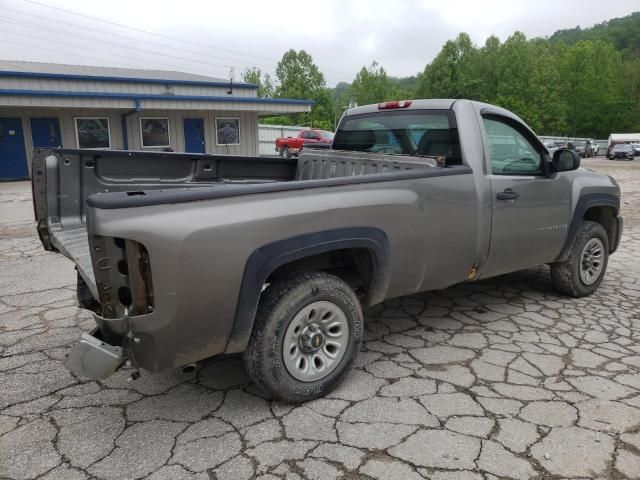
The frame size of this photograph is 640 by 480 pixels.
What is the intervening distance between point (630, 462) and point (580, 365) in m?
1.12

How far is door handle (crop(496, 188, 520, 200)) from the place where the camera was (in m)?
3.76

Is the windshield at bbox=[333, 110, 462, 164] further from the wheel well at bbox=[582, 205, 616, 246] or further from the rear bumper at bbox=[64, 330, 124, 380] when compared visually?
the rear bumper at bbox=[64, 330, 124, 380]

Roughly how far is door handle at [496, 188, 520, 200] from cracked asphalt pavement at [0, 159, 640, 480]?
3.74 feet

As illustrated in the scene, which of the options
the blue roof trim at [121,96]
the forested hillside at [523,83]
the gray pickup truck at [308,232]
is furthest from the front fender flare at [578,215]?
the forested hillside at [523,83]

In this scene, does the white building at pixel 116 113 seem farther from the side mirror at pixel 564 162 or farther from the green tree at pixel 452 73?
the green tree at pixel 452 73

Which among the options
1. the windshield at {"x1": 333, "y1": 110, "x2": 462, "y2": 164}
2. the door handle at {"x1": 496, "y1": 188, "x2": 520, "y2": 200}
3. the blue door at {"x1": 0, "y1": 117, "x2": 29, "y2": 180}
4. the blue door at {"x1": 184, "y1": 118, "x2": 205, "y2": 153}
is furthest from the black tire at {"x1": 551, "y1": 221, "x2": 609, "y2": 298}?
the blue door at {"x1": 0, "y1": 117, "x2": 29, "y2": 180}

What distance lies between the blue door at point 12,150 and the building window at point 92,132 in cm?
203

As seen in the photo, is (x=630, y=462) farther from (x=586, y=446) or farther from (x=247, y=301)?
(x=247, y=301)

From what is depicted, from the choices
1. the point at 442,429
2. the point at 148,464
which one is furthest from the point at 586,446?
the point at 148,464

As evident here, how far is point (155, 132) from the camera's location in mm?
21172

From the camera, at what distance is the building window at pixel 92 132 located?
19531 mm

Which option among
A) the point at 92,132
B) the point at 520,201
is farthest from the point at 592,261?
the point at 92,132

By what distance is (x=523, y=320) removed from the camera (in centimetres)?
432

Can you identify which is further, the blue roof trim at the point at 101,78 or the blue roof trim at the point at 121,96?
the blue roof trim at the point at 101,78
